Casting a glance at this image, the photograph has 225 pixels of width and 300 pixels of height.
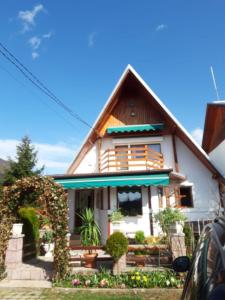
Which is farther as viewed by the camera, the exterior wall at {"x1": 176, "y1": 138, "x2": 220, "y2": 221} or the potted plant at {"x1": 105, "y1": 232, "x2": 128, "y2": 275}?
the exterior wall at {"x1": 176, "y1": 138, "x2": 220, "y2": 221}

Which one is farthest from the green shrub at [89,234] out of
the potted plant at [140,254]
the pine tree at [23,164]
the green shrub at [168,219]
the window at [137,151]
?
the pine tree at [23,164]

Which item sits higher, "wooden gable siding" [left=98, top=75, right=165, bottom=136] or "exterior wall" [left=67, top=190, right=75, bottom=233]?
"wooden gable siding" [left=98, top=75, right=165, bottom=136]

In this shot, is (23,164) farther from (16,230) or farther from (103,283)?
(103,283)

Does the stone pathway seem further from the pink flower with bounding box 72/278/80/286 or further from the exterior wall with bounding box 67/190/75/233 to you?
the exterior wall with bounding box 67/190/75/233

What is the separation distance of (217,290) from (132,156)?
18.7 m

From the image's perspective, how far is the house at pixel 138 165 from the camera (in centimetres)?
1616

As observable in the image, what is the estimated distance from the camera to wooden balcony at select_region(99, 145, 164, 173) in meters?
19.1

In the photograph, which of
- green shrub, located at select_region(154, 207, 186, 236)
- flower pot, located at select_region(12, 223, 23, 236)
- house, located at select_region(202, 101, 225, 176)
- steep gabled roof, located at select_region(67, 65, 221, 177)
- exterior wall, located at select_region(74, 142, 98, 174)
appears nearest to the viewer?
flower pot, located at select_region(12, 223, 23, 236)

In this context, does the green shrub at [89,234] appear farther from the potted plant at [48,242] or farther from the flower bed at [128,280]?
the flower bed at [128,280]

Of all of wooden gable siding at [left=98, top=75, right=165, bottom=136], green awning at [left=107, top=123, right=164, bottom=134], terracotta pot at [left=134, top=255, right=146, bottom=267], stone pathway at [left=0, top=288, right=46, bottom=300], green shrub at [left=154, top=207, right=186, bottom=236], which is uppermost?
wooden gable siding at [left=98, top=75, right=165, bottom=136]

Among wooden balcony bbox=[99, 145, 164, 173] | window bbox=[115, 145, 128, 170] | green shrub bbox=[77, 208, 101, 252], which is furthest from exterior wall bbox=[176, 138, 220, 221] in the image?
green shrub bbox=[77, 208, 101, 252]

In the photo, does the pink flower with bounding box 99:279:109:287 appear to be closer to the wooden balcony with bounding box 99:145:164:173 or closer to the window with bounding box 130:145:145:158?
the wooden balcony with bounding box 99:145:164:173

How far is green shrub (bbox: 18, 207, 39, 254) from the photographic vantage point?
1283 centimetres

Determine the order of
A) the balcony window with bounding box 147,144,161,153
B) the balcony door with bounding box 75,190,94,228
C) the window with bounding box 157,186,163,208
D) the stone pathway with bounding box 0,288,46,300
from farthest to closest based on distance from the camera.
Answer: the balcony window with bounding box 147,144,161,153
the balcony door with bounding box 75,190,94,228
the window with bounding box 157,186,163,208
the stone pathway with bounding box 0,288,46,300
